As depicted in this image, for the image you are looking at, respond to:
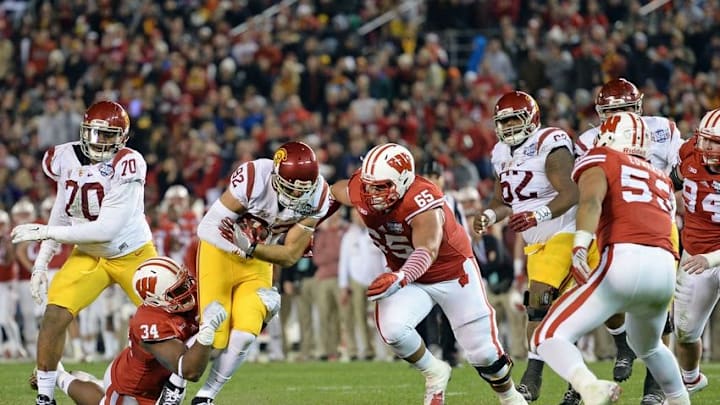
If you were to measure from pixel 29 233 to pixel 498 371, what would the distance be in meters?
2.88

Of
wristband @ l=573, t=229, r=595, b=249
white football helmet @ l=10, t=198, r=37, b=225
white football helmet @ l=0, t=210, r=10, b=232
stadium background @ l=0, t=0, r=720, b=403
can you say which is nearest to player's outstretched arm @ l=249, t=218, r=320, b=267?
wristband @ l=573, t=229, r=595, b=249

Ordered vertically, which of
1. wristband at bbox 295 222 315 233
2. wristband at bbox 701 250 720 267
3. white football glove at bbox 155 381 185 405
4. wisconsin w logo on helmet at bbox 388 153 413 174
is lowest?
white football glove at bbox 155 381 185 405

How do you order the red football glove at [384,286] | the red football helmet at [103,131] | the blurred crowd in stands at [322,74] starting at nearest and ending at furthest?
1. the red football glove at [384,286]
2. the red football helmet at [103,131]
3. the blurred crowd in stands at [322,74]

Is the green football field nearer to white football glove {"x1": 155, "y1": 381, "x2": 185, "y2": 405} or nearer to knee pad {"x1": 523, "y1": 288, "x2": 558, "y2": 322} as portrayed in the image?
knee pad {"x1": 523, "y1": 288, "x2": 558, "y2": 322}

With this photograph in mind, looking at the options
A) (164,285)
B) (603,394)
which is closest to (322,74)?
(164,285)

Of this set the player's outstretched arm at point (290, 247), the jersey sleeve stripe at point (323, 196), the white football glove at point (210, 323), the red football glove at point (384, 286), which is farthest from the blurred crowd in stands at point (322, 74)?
the red football glove at point (384, 286)

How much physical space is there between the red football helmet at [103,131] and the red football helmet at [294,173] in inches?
51.3

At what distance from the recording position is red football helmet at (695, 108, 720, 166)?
725cm

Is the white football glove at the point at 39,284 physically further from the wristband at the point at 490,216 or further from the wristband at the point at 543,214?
the wristband at the point at 543,214

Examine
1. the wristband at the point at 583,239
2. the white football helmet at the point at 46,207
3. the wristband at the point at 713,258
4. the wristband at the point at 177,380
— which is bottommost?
the white football helmet at the point at 46,207

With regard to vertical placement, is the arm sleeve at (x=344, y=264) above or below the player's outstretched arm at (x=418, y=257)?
below

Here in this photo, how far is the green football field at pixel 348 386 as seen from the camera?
8.56m

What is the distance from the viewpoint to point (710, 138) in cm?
730

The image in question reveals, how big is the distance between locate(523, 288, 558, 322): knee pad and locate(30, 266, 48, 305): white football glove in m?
3.05
